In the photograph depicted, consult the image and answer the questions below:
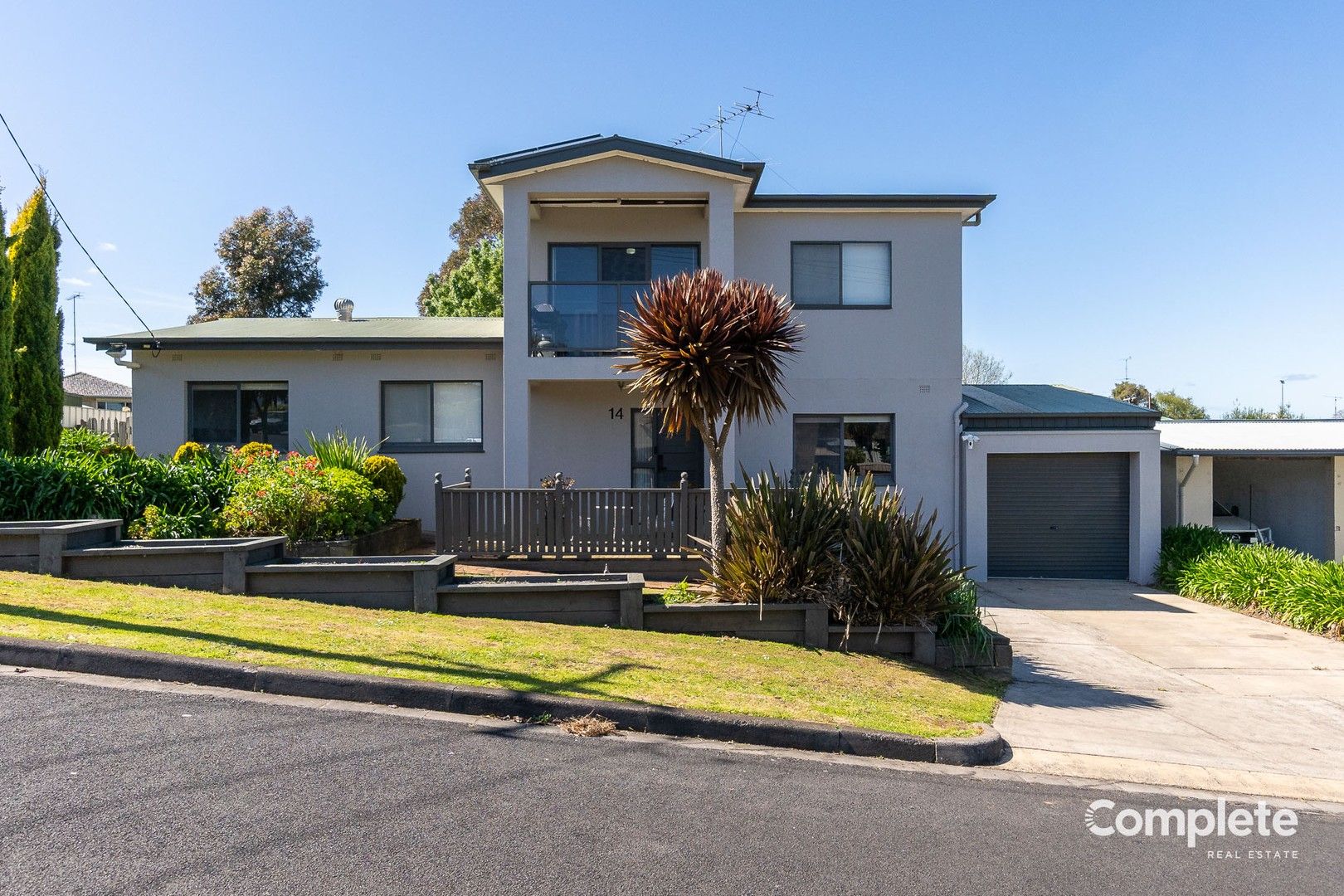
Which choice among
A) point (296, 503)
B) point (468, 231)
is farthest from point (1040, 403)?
point (468, 231)

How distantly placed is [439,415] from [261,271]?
81.8 ft

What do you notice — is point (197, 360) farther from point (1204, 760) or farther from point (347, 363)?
point (1204, 760)

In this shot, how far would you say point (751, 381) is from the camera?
377 inches

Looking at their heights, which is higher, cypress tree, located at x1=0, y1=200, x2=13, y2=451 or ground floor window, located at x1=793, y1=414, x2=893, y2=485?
cypress tree, located at x1=0, y1=200, x2=13, y2=451

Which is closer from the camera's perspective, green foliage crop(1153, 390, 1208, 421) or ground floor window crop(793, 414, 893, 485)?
ground floor window crop(793, 414, 893, 485)

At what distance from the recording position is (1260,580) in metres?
13.6

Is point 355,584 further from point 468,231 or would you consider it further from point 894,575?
point 468,231

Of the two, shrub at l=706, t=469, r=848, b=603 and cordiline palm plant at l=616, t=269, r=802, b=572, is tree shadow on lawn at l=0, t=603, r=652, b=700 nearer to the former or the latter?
shrub at l=706, t=469, r=848, b=603

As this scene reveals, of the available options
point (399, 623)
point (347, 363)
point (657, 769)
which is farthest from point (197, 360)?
point (657, 769)

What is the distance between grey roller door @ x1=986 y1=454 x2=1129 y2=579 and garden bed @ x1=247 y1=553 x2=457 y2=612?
35.4ft

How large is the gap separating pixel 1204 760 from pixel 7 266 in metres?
15.7

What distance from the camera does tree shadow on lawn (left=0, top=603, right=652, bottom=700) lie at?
6.46 m

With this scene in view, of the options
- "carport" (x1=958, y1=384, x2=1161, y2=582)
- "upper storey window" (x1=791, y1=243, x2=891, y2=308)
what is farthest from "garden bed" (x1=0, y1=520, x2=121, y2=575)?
"carport" (x1=958, y1=384, x2=1161, y2=582)

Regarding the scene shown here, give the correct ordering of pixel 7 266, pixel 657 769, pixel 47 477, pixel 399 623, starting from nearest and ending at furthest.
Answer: pixel 657 769 < pixel 399 623 < pixel 47 477 < pixel 7 266
